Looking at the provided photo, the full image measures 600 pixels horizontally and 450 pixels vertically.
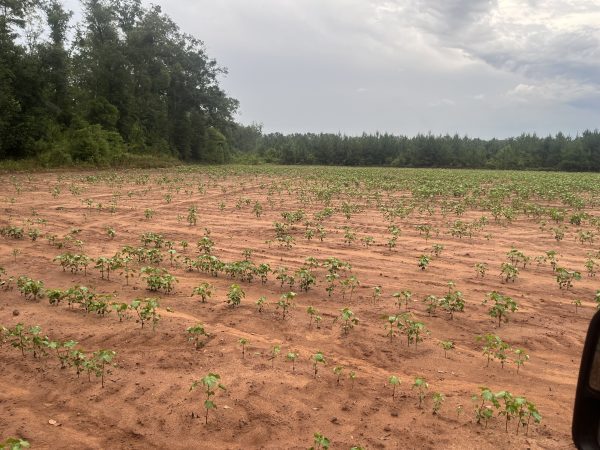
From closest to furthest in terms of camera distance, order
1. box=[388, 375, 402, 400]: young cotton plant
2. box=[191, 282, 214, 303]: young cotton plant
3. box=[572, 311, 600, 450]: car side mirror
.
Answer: box=[572, 311, 600, 450]: car side mirror → box=[388, 375, 402, 400]: young cotton plant → box=[191, 282, 214, 303]: young cotton plant

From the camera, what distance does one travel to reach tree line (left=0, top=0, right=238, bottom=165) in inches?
1223

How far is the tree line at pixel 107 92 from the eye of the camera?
3106 centimetres

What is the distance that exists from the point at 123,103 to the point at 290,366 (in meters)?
45.0

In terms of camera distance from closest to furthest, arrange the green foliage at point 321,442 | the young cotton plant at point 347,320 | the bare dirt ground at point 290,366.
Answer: the green foliage at point 321,442
the bare dirt ground at point 290,366
the young cotton plant at point 347,320

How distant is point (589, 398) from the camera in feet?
4.98

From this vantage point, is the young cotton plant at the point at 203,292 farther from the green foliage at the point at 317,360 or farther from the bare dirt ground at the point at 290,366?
the green foliage at the point at 317,360

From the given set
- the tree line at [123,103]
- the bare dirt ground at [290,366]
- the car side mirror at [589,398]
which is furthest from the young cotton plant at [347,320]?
the tree line at [123,103]

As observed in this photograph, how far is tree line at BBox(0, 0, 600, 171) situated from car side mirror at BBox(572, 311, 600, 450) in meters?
33.6

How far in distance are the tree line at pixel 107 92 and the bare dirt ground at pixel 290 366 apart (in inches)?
1053

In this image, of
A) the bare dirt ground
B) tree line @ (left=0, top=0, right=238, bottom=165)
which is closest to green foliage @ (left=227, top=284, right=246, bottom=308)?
the bare dirt ground

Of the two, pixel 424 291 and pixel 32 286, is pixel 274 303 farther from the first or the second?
pixel 32 286

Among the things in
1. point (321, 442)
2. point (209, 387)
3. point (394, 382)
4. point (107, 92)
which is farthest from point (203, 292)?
point (107, 92)

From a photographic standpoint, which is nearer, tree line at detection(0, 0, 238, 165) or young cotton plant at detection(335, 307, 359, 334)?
young cotton plant at detection(335, 307, 359, 334)

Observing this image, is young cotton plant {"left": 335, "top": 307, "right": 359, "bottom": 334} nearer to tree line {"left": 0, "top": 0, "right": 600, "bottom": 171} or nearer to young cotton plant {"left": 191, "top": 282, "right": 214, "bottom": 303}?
young cotton plant {"left": 191, "top": 282, "right": 214, "bottom": 303}
